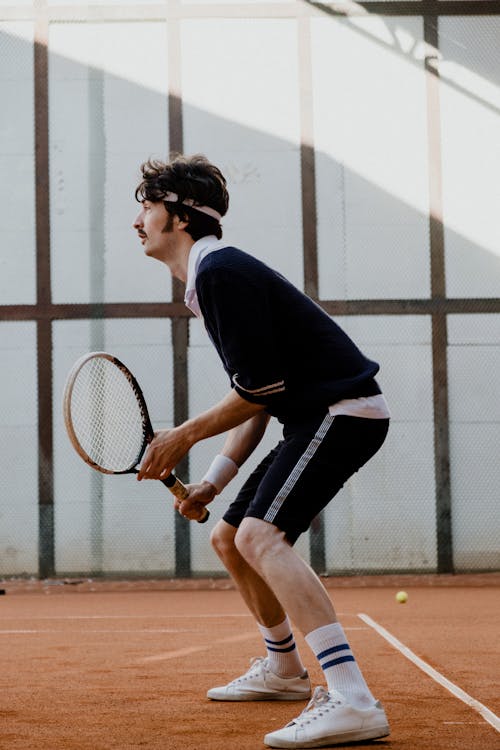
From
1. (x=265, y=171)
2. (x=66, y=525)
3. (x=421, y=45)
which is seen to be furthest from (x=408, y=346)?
(x=66, y=525)

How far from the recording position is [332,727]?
289cm

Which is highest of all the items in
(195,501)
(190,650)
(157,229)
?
(157,229)

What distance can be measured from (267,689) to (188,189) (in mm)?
1645

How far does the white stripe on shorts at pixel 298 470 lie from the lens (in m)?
3.01

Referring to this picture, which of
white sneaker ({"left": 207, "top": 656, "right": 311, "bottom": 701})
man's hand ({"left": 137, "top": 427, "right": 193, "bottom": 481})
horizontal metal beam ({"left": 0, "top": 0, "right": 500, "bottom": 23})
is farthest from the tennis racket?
horizontal metal beam ({"left": 0, "top": 0, "right": 500, "bottom": 23})

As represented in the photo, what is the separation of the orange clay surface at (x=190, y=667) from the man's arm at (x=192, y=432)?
0.75 meters

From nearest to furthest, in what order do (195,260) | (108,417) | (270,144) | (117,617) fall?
(195,260), (108,417), (117,617), (270,144)

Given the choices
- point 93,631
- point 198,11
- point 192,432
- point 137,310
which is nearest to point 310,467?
point 192,432

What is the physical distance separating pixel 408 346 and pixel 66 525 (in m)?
3.27

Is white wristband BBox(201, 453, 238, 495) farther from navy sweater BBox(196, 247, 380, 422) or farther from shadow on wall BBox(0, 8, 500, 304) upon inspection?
shadow on wall BBox(0, 8, 500, 304)

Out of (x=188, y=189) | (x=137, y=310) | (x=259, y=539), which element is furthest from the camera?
(x=137, y=310)

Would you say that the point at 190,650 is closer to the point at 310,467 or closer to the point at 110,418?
the point at 110,418

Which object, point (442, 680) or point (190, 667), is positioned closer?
point (442, 680)

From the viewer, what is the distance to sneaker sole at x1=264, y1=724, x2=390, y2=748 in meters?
2.89
